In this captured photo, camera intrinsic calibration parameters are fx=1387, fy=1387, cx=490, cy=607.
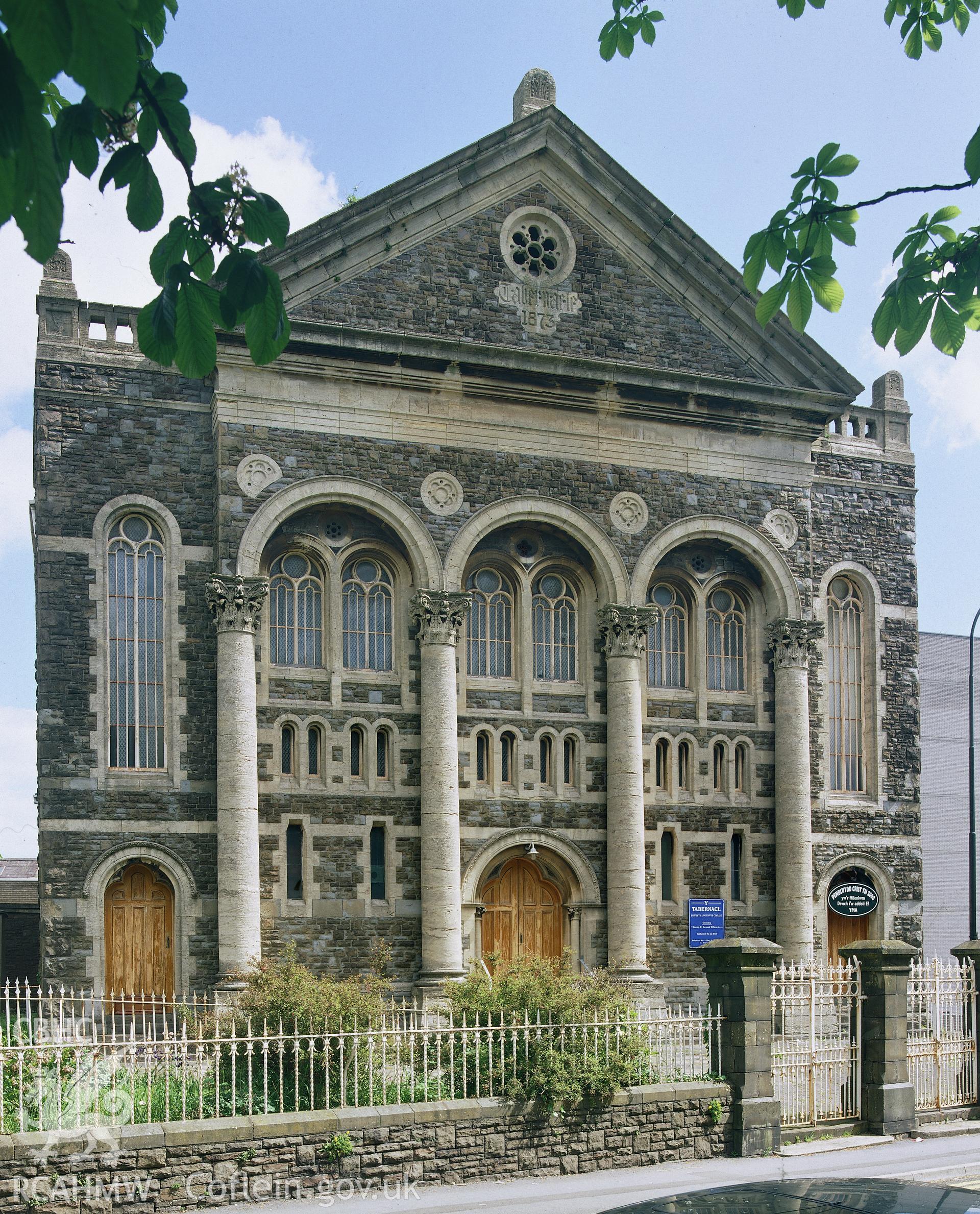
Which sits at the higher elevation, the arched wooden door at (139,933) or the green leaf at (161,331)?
the green leaf at (161,331)

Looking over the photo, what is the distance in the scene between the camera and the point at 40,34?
345 cm

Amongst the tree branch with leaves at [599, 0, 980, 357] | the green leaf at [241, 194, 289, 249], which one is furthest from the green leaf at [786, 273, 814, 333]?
the green leaf at [241, 194, 289, 249]

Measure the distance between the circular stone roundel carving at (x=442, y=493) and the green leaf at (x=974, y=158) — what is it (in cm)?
1970

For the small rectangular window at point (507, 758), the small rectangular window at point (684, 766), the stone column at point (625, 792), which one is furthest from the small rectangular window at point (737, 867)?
the small rectangular window at point (507, 758)

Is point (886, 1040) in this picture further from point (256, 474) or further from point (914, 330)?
point (914, 330)

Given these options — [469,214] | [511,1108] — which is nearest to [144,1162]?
[511,1108]

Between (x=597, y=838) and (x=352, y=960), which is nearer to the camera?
(x=352, y=960)

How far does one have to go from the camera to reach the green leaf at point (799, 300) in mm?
5816

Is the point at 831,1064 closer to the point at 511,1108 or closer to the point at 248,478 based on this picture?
the point at 511,1108

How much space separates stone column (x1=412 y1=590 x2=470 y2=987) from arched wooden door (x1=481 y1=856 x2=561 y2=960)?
59.5 inches

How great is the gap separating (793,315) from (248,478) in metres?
18.6

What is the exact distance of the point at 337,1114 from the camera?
45.3 ft

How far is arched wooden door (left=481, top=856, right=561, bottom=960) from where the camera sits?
25484mm

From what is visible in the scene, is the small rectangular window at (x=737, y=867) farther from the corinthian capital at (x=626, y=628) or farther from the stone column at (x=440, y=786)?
the stone column at (x=440, y=786)
